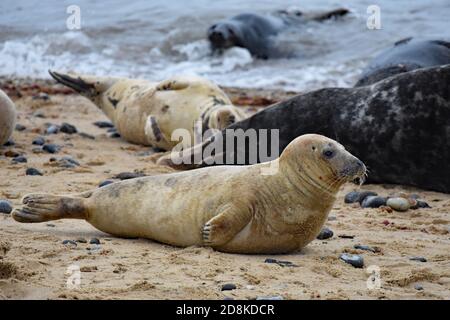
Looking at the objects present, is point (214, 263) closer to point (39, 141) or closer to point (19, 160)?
point (19, 160)

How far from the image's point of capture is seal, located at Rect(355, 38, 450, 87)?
8508 mm

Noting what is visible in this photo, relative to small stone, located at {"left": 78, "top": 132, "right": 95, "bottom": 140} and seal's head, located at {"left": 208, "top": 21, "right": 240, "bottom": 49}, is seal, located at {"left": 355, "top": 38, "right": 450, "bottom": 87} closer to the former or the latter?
small stone, located at {"left": 78, "top": 132, "right": 95, "bottom": 140}

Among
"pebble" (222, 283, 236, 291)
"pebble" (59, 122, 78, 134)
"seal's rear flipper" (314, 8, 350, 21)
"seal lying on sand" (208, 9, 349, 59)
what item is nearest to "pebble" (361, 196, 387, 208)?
"pebble" (222, 283, 236, 291)

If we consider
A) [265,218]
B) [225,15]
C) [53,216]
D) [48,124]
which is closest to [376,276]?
[265,218]

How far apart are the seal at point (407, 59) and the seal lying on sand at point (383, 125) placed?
1899mm

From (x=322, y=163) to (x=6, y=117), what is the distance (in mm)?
3322

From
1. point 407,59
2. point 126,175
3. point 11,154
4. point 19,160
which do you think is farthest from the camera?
point 407,59

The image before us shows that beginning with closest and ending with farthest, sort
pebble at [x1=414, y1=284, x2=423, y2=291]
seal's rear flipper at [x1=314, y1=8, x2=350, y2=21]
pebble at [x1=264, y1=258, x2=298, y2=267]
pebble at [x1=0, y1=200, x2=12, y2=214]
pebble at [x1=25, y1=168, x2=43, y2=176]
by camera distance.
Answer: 1. pebble at [x1=414, y1=284, x2=423, y2=291]
2. pebble at [x1=264, y1=258, x2=298, y2=267]
3. pebble at [x1=0, y1=200, x2=12, y2=214]
4. pebble at [x1=25, y1=168, x2=43, y2=176]
5. seal's rear flipper at [x1=314, y1=8, x2=350, y2=21]

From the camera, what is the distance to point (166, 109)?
7.84 metres

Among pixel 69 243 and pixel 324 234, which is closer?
pixel 69 243

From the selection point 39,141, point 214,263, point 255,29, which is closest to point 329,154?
point 214,263

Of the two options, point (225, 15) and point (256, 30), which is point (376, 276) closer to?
point (256, 30)
